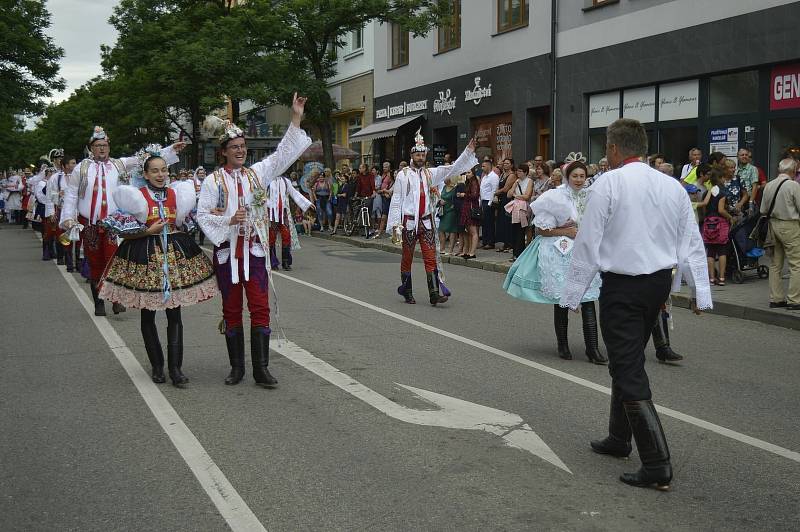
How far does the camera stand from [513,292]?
902 centimetres

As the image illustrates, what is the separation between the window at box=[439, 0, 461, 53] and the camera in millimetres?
28984

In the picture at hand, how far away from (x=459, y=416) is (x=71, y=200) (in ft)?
20.9

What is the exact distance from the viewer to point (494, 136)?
27188 millimetres

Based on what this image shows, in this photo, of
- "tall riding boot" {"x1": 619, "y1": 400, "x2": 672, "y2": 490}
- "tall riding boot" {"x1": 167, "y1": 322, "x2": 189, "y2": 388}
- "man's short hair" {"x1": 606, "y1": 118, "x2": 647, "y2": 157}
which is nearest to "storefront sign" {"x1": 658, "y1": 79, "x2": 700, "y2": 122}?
"tall riding boot" {"x1": 167, "y1": 322, "x2": 189, "y2": 388}

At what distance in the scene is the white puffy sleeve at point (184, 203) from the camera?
24.8 feet

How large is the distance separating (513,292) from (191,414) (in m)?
3.60

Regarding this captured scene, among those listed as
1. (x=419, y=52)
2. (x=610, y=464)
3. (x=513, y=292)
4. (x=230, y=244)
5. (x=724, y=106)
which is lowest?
(x=610, y=464)

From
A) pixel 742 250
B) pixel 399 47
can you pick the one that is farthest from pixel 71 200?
pixel 399 47

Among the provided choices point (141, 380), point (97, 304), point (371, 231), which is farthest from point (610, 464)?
point (371, 231)

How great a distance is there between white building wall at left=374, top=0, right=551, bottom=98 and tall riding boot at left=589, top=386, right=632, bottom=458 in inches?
771

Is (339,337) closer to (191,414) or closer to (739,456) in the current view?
(191,414)

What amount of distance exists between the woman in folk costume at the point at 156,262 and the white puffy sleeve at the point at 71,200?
328 centimetres

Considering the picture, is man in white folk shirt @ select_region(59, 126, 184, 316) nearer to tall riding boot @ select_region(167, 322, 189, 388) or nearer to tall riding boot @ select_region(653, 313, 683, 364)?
tall riding boot @ select_region(167, 322, 189, 388)

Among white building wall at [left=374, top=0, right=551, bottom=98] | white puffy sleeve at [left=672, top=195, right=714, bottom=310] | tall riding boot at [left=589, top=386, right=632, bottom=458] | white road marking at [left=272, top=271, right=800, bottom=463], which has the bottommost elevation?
white road marking at [left=272, top=271, right=800, bottom=463]
